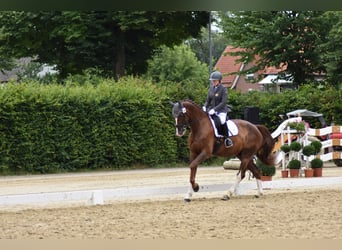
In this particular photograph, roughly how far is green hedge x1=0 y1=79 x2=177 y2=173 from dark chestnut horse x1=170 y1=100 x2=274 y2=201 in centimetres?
941

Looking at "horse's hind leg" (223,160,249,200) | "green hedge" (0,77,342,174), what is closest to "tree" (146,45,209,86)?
"green hedge" (0,77,342,174)

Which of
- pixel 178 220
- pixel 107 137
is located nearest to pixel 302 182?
pixel 178 220

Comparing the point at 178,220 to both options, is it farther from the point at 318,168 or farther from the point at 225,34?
the point at 225,34

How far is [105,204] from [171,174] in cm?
873

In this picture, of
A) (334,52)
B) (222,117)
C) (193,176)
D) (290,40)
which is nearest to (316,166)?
(222,117)

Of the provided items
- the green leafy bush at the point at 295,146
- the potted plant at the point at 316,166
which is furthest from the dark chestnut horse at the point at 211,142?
the potted plant at the point at 316,166

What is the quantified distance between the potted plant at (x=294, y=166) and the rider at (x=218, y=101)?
3959mm

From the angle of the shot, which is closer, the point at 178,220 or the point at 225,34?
the point at 178,220

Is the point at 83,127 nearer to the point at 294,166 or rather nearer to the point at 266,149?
the point at 294,166

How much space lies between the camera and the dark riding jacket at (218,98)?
41.3 feet

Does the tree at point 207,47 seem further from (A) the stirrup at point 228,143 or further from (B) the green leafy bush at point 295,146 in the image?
(A) the stirrup at point 228,143

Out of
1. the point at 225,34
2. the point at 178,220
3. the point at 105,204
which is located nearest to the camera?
the point at 178,220

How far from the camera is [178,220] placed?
9.55 meters

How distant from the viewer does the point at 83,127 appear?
22.3 meters
